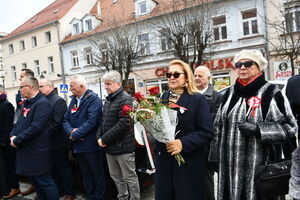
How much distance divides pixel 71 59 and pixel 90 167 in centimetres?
2460

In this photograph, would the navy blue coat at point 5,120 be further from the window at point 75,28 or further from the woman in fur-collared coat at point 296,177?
the window at point 75,28

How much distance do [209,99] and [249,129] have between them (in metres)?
1.31

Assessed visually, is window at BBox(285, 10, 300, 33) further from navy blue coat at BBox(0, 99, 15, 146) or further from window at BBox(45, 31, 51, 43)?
window at BBox(45, 31, 51, 43)

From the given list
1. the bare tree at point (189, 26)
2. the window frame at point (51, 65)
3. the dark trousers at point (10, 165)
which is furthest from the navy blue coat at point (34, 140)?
the window frame at point (51, 65)

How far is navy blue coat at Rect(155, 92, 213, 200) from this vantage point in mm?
2611

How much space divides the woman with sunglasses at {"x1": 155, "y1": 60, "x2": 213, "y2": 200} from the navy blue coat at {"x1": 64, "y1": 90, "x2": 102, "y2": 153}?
1536mm

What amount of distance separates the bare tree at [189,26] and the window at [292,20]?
12.4 ft

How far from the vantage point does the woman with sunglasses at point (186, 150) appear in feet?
8.55

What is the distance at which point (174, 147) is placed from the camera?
2.51 meters

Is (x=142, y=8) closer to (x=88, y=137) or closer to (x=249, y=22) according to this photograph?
(x=249, y=22)

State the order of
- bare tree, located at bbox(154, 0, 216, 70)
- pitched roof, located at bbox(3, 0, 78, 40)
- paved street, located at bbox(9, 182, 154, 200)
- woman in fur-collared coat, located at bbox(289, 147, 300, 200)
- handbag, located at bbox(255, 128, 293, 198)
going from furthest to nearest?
pitched roof, located at bbox(3, 0, 78, 40) < bare tree, located at bbox(154, 0, 216, 70) < paved street, located at bbox(9, 182, 154, 200) < handbag, located at bbox(255, 128, 293, 198) < woman in fur-collared coat, located at bbox(289, 147, 300, 200)

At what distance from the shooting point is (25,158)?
3857mm

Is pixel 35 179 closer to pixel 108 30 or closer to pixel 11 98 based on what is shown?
pixel 108 30

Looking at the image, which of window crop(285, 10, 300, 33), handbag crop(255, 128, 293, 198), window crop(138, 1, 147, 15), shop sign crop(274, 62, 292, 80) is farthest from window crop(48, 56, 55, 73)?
handbag crop(255, 128, 293, 198)
